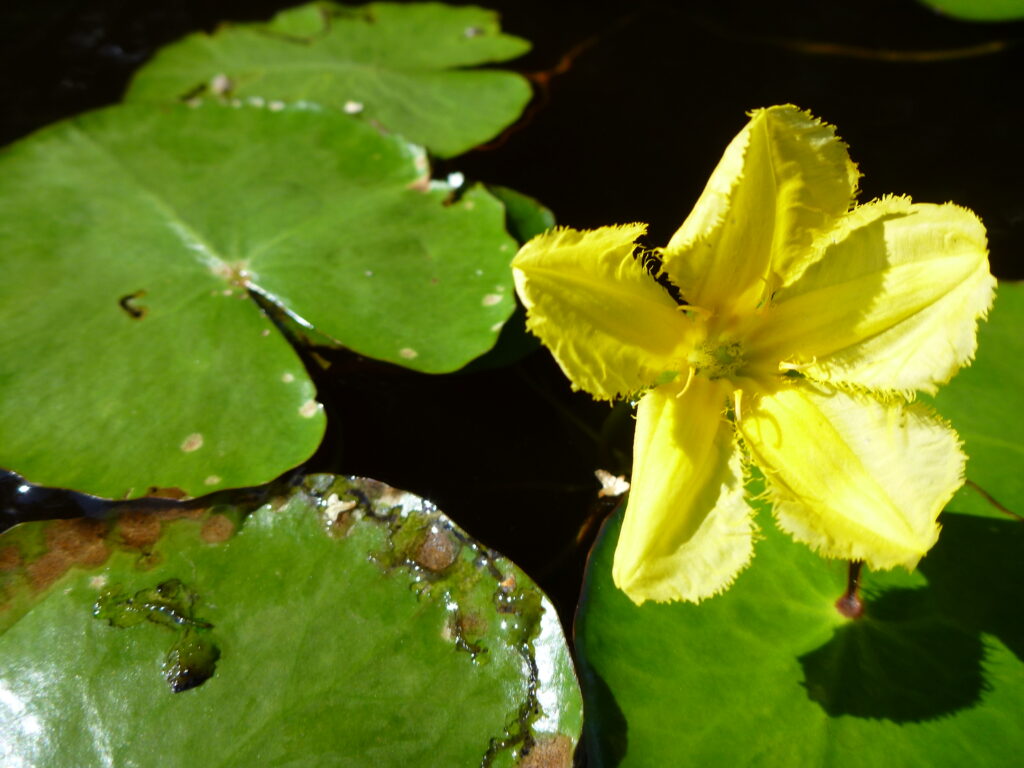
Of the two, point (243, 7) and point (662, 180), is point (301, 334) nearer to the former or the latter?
point (662, 180)

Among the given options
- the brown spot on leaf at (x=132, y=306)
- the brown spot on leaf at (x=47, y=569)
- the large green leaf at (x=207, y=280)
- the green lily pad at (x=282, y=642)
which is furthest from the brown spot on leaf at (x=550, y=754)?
the brown spot on leaf at (x=132, y=306)

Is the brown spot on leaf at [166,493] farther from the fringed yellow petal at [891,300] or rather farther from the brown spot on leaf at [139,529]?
the fringed yellow petal at [891,300]

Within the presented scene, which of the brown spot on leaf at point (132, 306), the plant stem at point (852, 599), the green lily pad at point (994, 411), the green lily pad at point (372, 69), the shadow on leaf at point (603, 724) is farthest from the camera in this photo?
the green lily pad at point (372, 69)

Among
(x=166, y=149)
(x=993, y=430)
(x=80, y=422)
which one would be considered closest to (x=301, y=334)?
(x=80, y=422)

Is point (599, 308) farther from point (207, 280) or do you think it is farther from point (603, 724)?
point (207, 280)

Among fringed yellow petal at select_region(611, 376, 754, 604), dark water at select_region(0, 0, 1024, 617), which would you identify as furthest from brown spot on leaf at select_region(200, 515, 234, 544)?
fringed yellow petal at select_region(611, 376, 754, 604)

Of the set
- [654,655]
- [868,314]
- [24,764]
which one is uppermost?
[868,314]

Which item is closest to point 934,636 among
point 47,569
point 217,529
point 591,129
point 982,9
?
point 217,529
